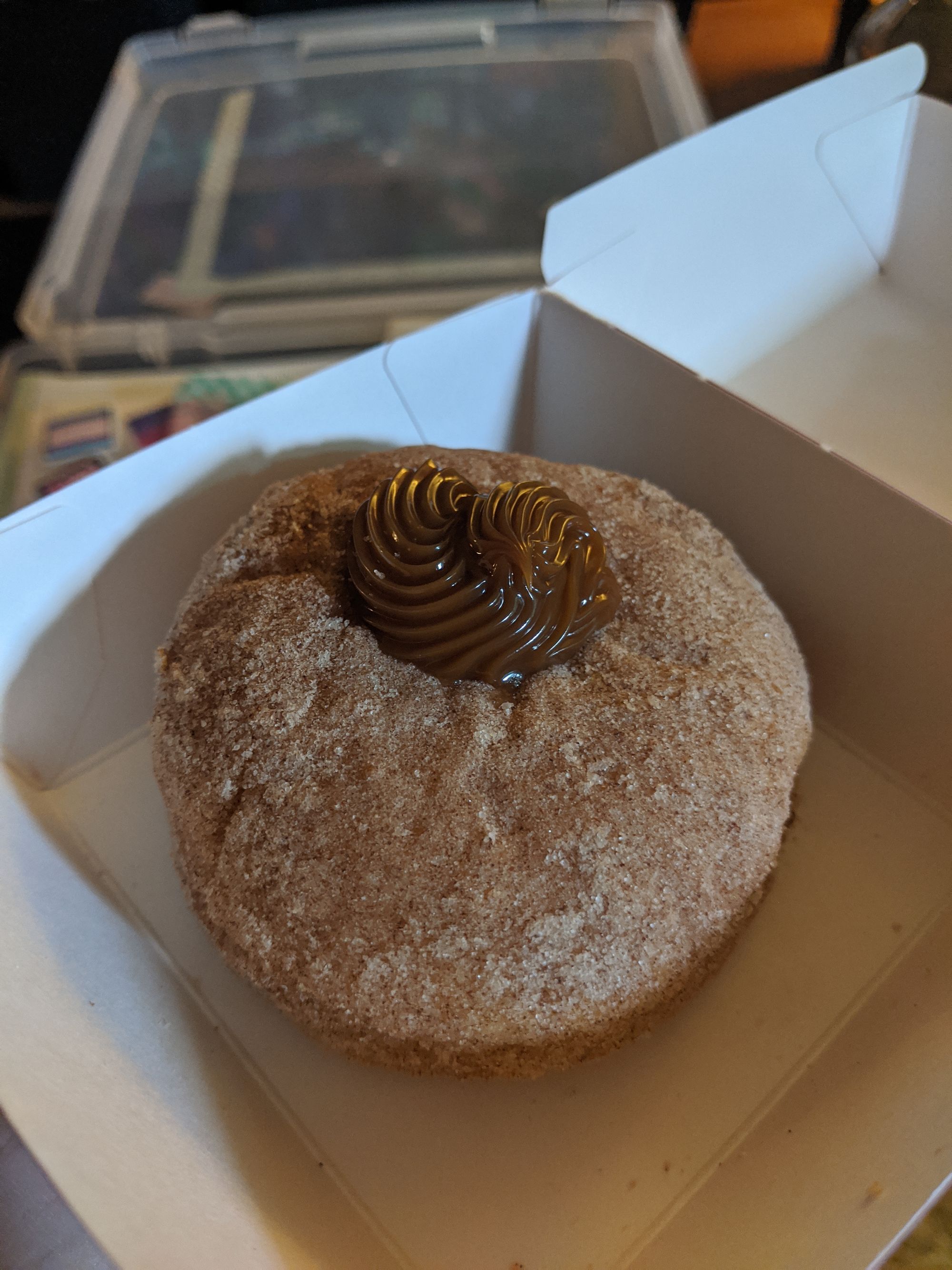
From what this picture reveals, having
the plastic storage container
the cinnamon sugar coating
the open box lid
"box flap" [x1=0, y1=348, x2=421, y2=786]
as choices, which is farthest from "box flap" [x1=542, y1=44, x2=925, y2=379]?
the plastic storage container

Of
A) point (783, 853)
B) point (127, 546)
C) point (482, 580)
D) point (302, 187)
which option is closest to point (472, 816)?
point (482, 580)

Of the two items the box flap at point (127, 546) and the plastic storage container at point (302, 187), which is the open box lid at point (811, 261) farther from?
the plastic storage container at point (302, 187)

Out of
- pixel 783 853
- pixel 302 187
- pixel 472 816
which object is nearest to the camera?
pixel 472 816

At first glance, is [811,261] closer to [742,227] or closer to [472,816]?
[742,227]

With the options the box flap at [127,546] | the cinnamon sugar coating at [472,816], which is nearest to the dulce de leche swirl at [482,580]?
the cinnamon sugar coating at [472,816]

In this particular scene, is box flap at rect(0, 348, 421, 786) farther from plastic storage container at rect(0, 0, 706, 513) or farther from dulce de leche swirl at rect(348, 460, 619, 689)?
plastic storage container at rect(0, 0, 706, 513)

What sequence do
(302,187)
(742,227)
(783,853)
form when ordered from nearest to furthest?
(783,853)
(742,227)
(302,187)
